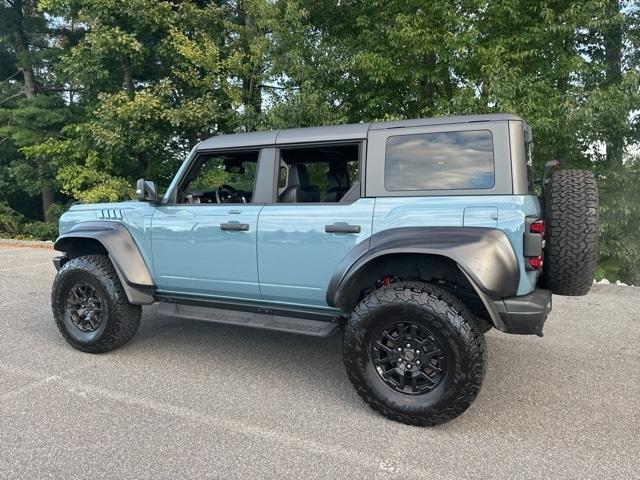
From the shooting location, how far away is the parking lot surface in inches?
95.6

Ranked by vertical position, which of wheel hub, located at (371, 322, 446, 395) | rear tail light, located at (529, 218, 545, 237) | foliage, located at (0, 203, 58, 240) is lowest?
wheel hub, located at (371, 322, 446, 395)

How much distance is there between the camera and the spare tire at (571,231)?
294 cm

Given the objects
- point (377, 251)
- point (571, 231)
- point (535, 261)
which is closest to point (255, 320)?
point (377, 251)

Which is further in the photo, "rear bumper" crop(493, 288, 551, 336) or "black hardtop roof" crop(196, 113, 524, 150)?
"black hardtop roof" crop(196, 113, 524, 150)


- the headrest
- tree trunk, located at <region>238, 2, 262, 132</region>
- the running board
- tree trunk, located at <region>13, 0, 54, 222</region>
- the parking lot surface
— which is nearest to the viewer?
the parking lot surface

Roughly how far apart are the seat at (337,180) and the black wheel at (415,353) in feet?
4.29

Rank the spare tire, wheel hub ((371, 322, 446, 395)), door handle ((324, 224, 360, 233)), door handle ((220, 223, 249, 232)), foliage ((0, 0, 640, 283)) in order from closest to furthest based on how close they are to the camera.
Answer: wheel hub ((371, 322, 446, 395)), the spare tire, door handle ((324, 224, 360, 233)), door handle ((220, 223, 249, 232)), foliage ((0, 0, 640, 283))

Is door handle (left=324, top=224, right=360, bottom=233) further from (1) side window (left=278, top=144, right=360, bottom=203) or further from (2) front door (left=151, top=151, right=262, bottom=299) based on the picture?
(2) front door (left=151, top=151, right=262, bottom=299)

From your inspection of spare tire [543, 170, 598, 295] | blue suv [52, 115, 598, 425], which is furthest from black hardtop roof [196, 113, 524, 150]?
spare tire [543, 170, 598, 295]

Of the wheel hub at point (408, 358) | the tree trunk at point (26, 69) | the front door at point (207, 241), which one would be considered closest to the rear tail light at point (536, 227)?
the wheel hub at point (408, 358)

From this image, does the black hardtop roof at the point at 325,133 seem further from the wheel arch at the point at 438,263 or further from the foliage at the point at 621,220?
the foliage at the point at 621,220

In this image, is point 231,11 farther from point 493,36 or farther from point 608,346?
point 608,346

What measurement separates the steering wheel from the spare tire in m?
2.41

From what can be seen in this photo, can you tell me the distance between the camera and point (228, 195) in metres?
4.17
